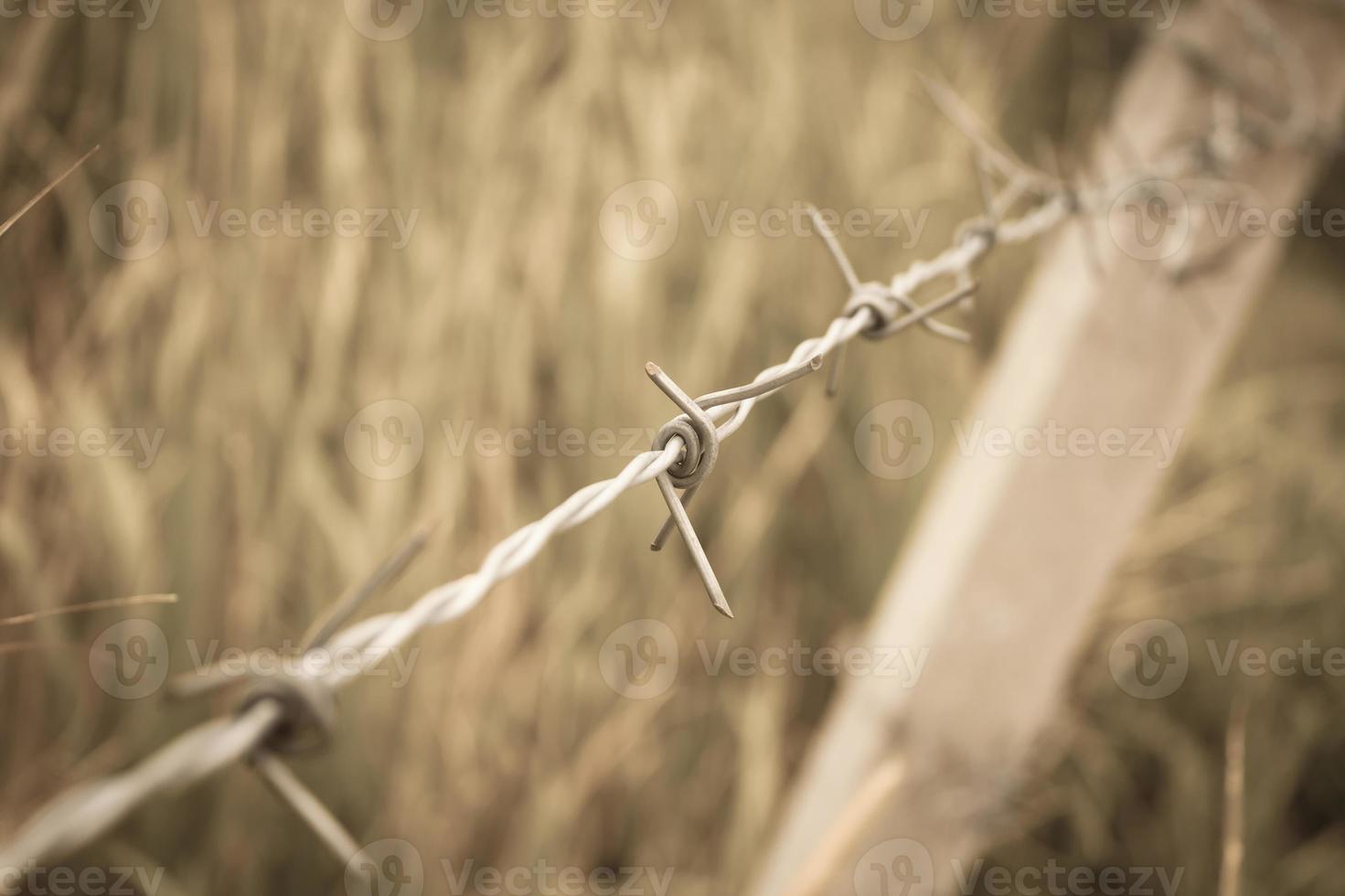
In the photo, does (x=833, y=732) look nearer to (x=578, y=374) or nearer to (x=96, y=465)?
(x=578, y=374)

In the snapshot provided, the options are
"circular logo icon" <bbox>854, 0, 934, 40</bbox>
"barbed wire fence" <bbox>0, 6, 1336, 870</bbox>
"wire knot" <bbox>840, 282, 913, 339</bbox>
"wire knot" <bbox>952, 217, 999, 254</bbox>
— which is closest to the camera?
"barbed wire fence" <bbox>0, 6, 1336, 870</bbox>

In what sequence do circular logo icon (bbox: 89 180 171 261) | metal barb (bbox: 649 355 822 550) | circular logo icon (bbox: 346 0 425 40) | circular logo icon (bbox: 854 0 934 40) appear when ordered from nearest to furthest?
metal barb (bbox: 649 355 822 550), circular logo icon (bbox: 89 180 171 261), circular logo icon (bbox: 346 0 425 40), circular logo icon (bbox: 854 0 934 40)

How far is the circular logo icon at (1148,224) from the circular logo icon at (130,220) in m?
1.01

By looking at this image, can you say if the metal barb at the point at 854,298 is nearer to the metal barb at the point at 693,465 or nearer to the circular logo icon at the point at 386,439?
the metal barb at the point at 693,465

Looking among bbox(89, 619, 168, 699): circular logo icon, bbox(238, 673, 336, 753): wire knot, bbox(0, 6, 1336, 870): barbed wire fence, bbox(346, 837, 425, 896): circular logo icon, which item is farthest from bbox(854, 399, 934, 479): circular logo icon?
bbox(238, 673, 336, 753): wire knot

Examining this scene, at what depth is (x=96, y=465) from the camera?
89cm

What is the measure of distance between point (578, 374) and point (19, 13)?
2.31 feet

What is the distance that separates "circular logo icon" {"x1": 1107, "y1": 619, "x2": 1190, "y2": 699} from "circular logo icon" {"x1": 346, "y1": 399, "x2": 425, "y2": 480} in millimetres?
1111

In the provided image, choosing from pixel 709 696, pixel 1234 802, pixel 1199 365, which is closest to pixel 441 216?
pixel 709 696

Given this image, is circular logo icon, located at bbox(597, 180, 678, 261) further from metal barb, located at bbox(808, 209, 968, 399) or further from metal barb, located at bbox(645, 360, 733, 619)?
metal barb, located at bbox(645, 360, 733, 619)

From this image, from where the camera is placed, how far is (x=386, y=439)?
3.40 feet

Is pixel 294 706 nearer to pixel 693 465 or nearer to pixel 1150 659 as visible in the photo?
pixel 693 465

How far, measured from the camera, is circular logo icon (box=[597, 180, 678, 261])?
1.21 metres

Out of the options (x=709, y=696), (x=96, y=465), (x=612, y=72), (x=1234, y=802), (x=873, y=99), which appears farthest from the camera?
(x=873, y=99)
